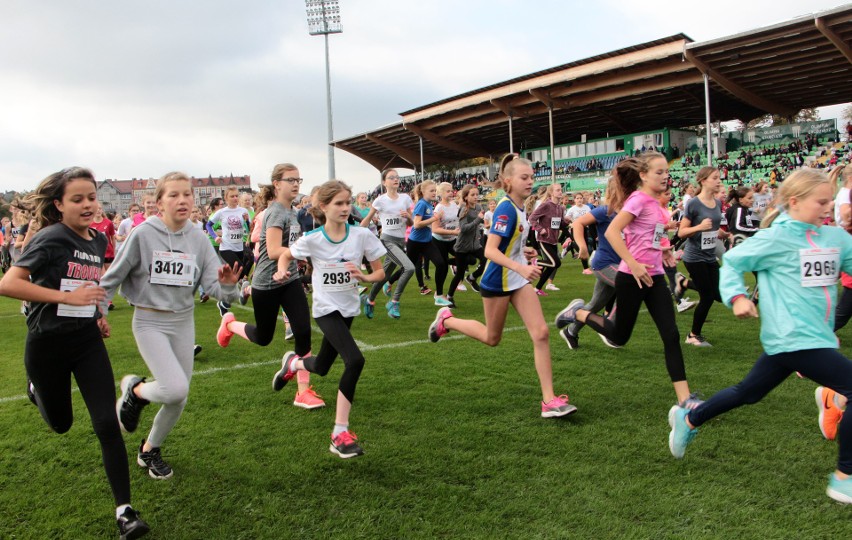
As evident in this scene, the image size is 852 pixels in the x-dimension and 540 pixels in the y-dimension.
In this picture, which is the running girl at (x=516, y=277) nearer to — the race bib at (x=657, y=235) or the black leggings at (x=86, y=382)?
the race bib at (x=657, y=235)

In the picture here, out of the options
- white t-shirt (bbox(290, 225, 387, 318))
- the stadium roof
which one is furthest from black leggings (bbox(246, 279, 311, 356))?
the stadium roof

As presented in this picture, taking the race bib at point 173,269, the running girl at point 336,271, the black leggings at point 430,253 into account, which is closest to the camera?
the race bib at point 173,269

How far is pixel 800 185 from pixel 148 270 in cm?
360

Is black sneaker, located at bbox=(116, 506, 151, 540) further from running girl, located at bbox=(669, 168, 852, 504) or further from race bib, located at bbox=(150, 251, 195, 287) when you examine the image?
running girl, located at bbox=(669, 168, 852, 504)

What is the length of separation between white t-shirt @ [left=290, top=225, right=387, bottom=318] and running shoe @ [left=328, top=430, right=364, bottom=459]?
82 centimetres

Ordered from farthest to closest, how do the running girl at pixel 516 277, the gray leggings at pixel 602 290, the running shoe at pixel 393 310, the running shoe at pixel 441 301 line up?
1. the running shoe at pixel 441 301
2. the running shoe at pixel 393 310
3. the gray leggings at pixel 602 290
4. the running girl at pixel 516 277

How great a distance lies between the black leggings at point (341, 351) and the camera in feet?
13.8

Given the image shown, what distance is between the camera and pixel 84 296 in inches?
122

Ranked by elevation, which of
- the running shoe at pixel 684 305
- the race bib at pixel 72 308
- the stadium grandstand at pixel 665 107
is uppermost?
the stadium grandstand at pixel 665 107

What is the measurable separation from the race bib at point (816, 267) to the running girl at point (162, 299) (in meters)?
3.14

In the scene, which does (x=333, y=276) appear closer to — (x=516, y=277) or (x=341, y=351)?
(x=341, y=351)

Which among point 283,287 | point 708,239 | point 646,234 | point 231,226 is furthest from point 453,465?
point 231,226

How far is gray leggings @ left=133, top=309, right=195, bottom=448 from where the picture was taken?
3.59 metres

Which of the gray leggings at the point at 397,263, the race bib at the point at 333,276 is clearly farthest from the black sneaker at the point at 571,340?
the race bib at the point at 333,276
